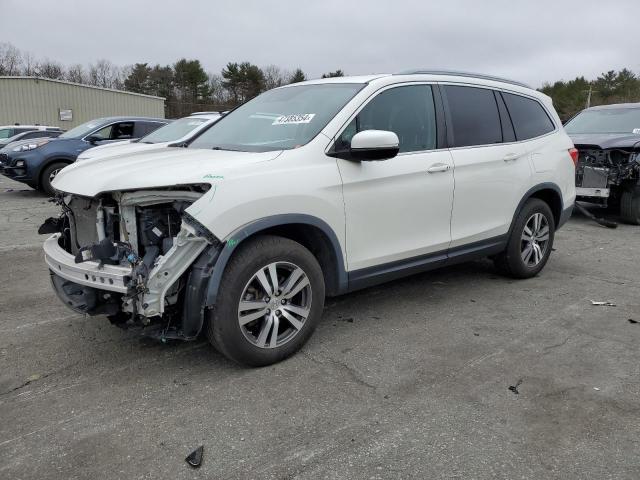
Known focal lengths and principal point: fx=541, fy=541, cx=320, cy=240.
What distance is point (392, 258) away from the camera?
157 inches

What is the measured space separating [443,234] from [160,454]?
271 centimetres

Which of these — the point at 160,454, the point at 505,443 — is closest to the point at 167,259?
the point at 160,454

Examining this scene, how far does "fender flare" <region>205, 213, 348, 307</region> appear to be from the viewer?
3.00 meters

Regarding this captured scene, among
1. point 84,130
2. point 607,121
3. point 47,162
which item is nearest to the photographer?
point 607,121

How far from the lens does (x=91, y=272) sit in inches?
120

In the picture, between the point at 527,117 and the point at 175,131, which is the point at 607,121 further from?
the point at 175,131

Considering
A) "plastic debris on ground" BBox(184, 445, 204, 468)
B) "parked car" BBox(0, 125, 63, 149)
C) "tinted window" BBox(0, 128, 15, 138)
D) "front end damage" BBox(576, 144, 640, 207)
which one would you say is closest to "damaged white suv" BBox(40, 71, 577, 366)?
"plastic debris on ground" BBox(184, 445, 204, 468)

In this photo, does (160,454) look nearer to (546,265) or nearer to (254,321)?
(254,321)

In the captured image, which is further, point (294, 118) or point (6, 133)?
point (6, 133)

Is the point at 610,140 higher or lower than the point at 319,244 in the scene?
higher

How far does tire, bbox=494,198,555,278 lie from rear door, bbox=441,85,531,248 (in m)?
0.20

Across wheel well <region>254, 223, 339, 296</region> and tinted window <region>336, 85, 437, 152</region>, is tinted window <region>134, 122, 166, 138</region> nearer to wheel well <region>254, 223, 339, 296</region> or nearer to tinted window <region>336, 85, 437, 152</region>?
tinted window <region>336, 85, 437, 152</region>

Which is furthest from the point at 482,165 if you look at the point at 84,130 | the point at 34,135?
the point at 34,135

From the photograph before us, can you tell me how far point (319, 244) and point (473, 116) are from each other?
1981 mm
